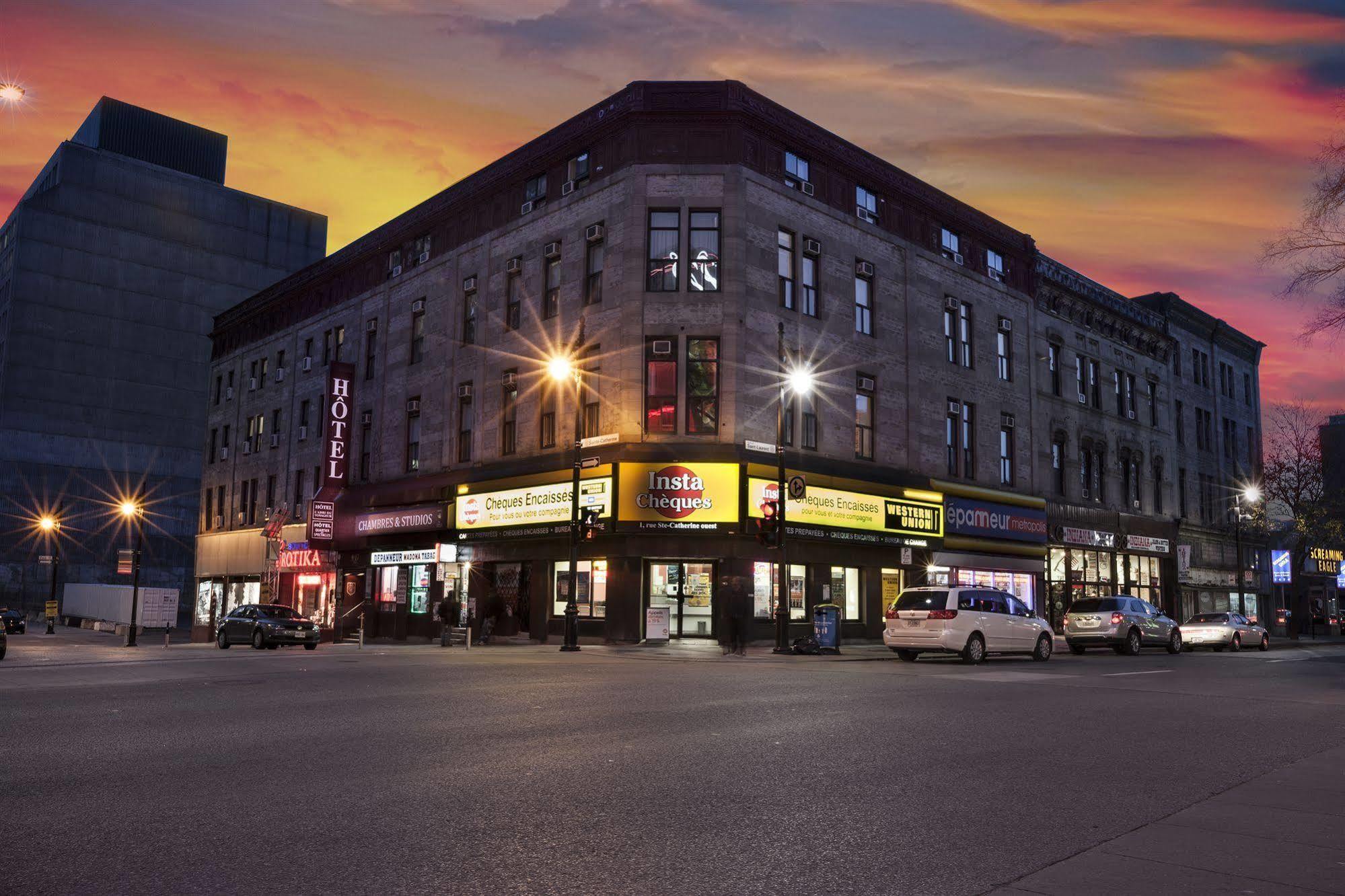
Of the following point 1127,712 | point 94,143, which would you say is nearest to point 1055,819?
point 1127,712

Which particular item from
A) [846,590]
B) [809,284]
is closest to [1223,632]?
[846,590]

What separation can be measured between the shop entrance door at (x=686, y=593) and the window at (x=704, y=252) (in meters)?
8.41

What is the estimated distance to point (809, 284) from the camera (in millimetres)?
34812

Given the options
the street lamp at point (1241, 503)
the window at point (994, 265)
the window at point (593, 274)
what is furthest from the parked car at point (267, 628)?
the street lamp at point (1241, 503)

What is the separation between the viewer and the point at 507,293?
37.9 m

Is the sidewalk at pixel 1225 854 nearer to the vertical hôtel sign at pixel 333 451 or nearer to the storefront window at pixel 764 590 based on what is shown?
the storefront window at pixel 764 590

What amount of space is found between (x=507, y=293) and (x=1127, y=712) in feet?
94.0

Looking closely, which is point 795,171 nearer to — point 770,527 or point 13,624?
point 770,527

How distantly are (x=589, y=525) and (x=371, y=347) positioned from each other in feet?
71.5

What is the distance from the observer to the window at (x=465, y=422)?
128 ft

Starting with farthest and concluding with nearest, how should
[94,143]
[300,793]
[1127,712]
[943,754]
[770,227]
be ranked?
[94,143] → [770,227] → [1127,712] → [943,754] → [300,793]

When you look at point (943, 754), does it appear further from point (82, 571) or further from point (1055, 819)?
point (82, 571)

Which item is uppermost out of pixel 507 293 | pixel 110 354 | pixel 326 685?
pixel 110 354

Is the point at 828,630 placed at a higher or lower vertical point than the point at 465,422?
lower
